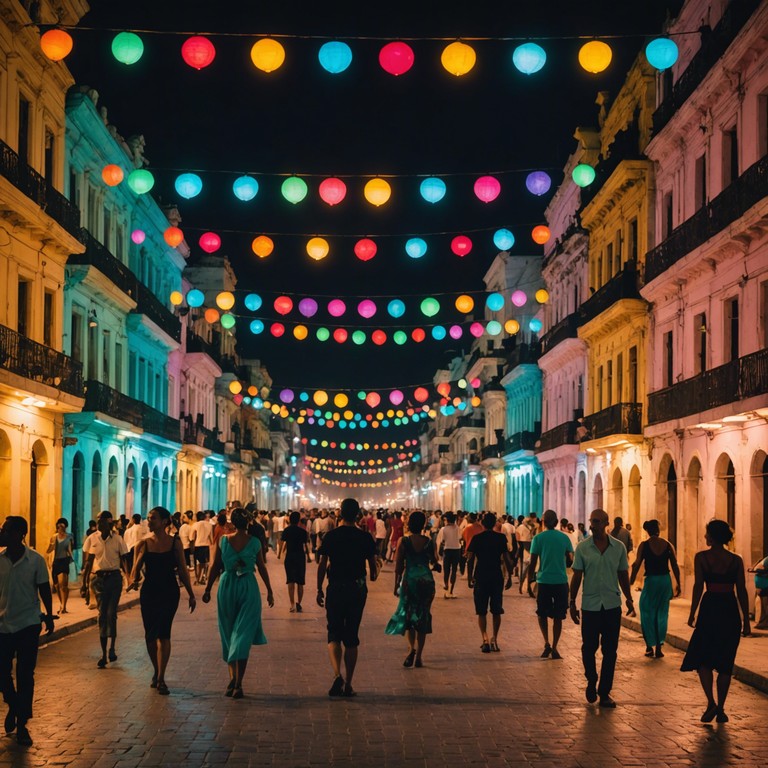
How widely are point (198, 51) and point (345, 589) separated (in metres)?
6.72

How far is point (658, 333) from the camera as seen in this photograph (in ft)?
94.7

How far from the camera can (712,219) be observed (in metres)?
23.1

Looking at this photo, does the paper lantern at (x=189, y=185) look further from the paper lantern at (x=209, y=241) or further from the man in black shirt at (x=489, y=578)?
the man in black shirt at (x=489, y=578)

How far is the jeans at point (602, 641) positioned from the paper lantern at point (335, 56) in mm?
6487

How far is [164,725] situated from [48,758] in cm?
143

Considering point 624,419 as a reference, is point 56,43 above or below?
above

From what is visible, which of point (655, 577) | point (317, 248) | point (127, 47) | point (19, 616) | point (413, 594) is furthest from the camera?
point (317, 248)

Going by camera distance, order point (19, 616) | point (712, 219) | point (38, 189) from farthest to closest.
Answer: point (38, 189) < point (712, 219) < point (19, 616)

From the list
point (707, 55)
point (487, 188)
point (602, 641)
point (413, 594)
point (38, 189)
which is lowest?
point (602, 641)

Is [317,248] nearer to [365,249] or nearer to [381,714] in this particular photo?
[365,249]

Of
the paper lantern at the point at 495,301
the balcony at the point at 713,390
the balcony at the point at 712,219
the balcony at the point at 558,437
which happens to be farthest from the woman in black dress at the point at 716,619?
the balcony at the point at 558,437

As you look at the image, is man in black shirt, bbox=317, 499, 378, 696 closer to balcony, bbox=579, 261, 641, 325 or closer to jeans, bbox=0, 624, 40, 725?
jeans, bbox=0, 624, 40, 725

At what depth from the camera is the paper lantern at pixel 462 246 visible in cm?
2195

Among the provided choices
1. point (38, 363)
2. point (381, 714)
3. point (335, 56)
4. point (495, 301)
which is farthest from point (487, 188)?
point (381, 714)
